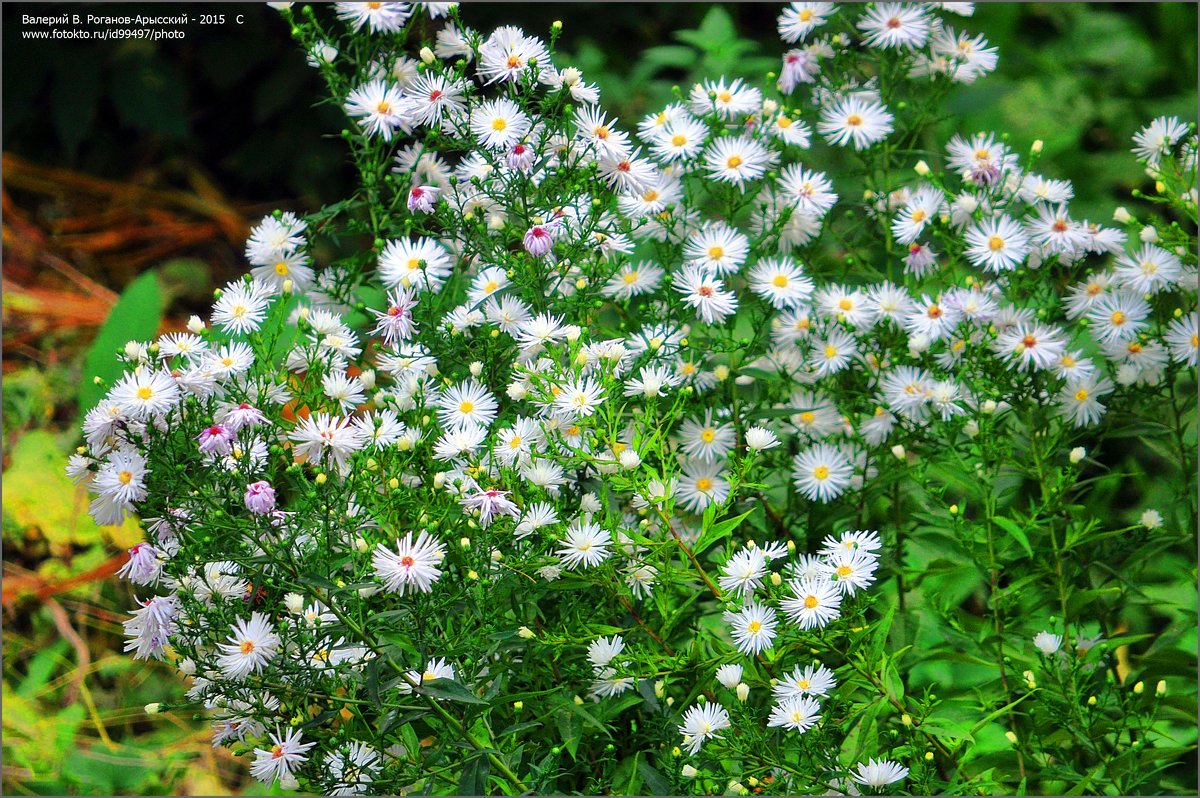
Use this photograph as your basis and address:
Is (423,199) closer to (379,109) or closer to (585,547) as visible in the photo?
(379,109)

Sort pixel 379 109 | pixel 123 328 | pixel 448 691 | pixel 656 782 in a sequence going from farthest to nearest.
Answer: pixel 123 328
pixel 379 109
pixel 656 782
pixel 448 691

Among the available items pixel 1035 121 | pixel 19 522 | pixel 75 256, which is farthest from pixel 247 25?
pixel 1035 121

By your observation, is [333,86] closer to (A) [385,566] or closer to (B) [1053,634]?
(A) [385,566]

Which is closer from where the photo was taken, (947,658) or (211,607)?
(211,607)

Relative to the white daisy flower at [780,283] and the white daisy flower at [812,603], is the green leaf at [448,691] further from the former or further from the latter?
the white daisy flower at [780,283]

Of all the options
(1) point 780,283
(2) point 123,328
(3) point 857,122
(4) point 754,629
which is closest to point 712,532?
(4) point 754,629

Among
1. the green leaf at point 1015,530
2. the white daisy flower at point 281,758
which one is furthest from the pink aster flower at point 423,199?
the green leaf at point 1015,530

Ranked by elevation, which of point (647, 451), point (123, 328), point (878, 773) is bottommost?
point (878, 773)

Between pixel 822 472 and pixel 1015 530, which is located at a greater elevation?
pixel 822 472
